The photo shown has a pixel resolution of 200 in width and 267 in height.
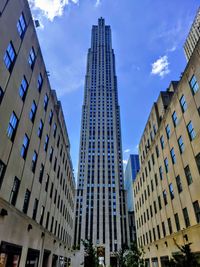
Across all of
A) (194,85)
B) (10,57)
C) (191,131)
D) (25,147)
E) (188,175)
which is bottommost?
(188,175)

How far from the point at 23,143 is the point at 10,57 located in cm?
706

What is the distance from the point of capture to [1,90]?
45.5 ft

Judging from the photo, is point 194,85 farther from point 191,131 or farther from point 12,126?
point 12,126

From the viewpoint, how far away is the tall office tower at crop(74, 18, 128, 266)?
89.1m

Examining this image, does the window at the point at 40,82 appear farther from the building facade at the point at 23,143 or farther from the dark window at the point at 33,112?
the dark window at the point at 33,112

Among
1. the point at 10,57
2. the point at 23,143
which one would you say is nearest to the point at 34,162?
the point at 23,143

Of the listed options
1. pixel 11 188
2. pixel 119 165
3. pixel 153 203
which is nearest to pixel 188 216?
pixel 153 203

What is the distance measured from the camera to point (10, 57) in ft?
50.4

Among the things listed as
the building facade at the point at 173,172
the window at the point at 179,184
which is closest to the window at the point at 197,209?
the building facade at the point at 173,172

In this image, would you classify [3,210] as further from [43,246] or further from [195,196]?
[195,196]

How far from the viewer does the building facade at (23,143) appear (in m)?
14.3

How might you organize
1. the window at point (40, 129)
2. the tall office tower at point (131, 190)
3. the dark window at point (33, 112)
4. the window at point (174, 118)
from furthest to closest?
1. the tall office tower at point (131, 190)
2. the window at point (174, 118)
3. the window at point (40, 129)
4. the dark window at point (33, 112)

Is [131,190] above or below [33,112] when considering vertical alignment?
above

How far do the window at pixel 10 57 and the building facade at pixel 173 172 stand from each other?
54.3ft
